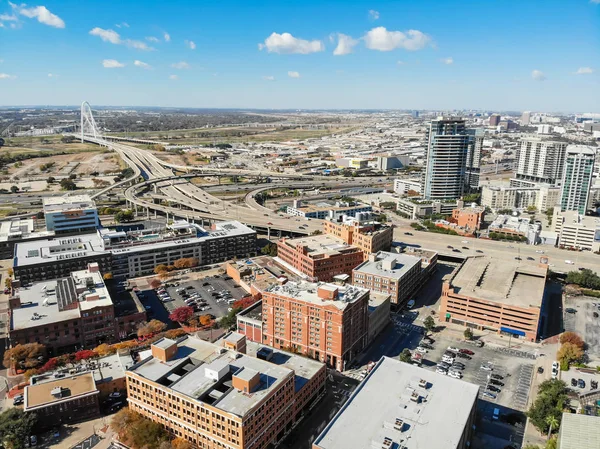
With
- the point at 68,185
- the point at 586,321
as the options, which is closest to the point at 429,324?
the point at 586,321

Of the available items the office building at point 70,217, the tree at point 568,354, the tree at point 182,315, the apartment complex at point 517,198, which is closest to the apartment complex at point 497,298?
the tree at point 568,354

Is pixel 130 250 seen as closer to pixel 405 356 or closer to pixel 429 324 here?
pixel 405 356

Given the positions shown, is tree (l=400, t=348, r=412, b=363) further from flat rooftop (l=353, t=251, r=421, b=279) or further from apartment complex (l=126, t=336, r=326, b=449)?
flat rooftop (l=353, t=251, r=421, b=279)

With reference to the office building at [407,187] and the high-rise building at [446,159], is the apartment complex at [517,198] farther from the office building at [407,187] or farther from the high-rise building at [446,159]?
the office building at [407,187]

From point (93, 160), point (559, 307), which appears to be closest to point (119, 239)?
point (559, 307)

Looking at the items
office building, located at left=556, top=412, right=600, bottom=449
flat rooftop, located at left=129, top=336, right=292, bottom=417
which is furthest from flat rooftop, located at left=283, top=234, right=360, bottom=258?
office building, located at left=556, top=412, right=600, bottom=449

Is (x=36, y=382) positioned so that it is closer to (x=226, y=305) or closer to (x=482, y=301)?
(x=226, y=305)

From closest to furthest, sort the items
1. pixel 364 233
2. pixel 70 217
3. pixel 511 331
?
pixel 511 331, pixel 364 233, pixel 70 217
